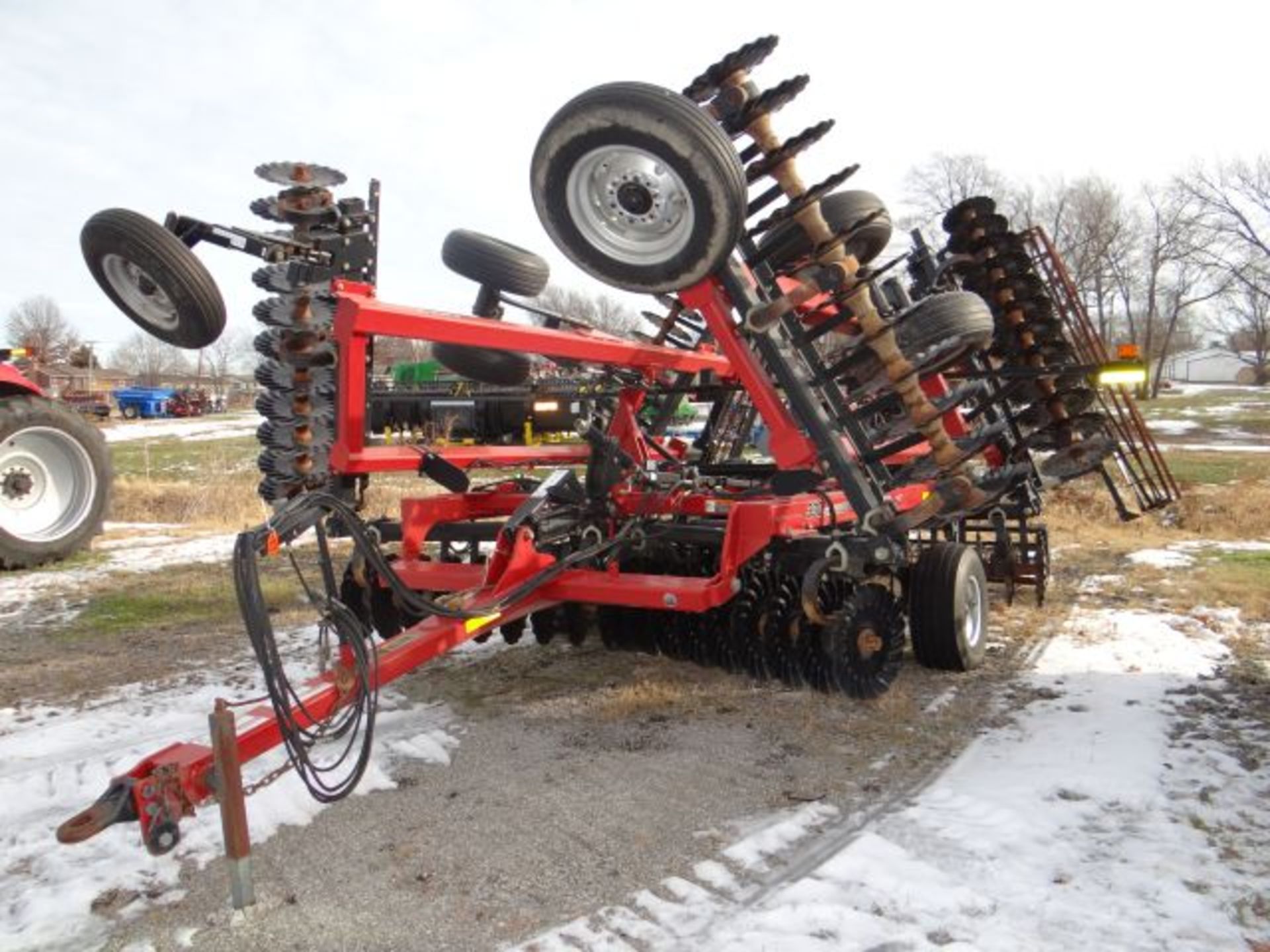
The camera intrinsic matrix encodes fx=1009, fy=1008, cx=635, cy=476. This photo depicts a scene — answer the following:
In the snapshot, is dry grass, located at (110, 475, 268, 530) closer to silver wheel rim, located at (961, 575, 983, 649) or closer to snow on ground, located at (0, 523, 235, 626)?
snow on ground, located at (0, 523, 235, 626)

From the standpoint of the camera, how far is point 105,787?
3.73 m

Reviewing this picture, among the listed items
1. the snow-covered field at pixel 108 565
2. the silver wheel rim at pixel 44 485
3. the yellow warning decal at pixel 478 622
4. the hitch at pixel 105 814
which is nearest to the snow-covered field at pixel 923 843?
the hitch at pixel 105 814

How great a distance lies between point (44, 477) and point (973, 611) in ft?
23.8

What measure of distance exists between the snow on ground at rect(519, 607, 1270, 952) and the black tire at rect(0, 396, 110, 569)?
698 cm

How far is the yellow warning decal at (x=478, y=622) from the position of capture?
3.95m

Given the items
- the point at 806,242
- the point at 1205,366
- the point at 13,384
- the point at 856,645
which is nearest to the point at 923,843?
the point at 856,645

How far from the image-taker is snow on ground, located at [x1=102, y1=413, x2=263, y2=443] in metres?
30.6

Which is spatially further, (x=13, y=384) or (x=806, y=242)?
(x=13, y=384)

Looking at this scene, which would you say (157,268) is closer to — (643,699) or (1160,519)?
(643,699)

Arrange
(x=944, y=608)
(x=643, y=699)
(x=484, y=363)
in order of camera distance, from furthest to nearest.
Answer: (x=484, y=363), (x=944, y=608), (x=643, y=699)

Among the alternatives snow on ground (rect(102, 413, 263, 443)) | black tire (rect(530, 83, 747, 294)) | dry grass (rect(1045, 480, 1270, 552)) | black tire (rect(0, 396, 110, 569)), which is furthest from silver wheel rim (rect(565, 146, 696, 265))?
snow on ground (rect(102, 413, 263, 443))

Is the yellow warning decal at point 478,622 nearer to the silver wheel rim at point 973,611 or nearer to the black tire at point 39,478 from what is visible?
the silver wheel rim at point 973,611

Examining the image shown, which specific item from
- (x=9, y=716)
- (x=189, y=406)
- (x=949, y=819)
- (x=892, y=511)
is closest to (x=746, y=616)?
(x=892, y=511)

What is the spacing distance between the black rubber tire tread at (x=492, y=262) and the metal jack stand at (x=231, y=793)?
10.4 feet
